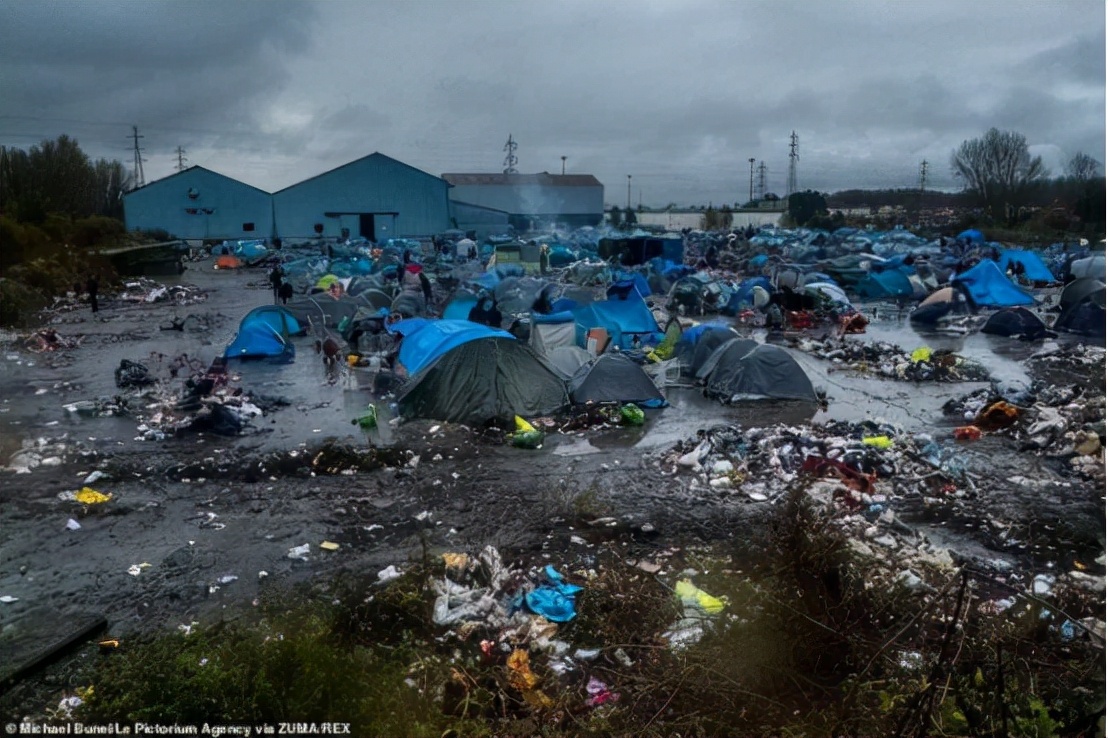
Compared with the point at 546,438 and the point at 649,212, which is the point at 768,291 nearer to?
the point at 546,438

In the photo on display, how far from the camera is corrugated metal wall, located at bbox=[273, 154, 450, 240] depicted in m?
51.5

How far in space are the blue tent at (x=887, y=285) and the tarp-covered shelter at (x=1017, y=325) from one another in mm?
6719

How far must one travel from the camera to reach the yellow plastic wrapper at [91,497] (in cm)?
852

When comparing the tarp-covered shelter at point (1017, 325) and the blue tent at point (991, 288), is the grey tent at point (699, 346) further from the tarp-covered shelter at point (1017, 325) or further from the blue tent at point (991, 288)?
the blue tent at point (991, 288)

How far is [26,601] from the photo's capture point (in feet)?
21.0

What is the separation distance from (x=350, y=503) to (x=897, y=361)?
461 inches

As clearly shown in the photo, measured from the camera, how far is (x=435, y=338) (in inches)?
509

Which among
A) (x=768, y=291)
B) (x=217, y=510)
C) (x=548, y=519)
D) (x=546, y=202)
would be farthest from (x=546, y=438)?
(x=546, y=202)

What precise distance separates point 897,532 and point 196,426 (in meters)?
9.32

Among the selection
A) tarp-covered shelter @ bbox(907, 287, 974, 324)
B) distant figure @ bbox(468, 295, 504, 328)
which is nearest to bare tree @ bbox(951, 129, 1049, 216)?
tarp-covered shelter @ bbox(907, 287, 974, 324)

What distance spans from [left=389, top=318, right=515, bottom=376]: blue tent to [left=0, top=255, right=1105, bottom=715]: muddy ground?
961 mm

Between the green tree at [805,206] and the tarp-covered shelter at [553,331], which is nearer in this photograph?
the tarp-covered shelter at [553,331]

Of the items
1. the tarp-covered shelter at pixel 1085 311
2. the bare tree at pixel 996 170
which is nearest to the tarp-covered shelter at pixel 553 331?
the tarp-covered shelter at pixel 1085 311

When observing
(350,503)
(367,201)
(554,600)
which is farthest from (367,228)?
(554,600)
